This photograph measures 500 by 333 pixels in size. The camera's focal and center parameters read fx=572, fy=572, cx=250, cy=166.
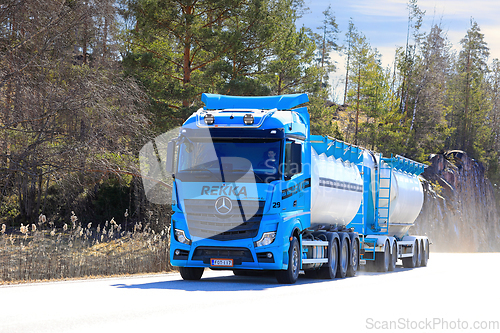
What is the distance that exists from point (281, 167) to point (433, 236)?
47432 millimetres

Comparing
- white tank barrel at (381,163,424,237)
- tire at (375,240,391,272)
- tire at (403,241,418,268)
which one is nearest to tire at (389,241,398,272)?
white tank barrel at (381,163,424,237)

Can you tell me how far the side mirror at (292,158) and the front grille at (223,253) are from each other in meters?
1.91

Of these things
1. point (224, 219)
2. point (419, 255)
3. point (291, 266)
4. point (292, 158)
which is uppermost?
point (292, 158)

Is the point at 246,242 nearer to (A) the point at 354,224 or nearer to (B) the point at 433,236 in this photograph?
(A) the point at 354,224

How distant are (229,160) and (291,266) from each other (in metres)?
2.87

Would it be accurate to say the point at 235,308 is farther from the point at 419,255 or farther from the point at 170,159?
the point at 419,255

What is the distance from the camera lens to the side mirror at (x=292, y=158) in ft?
42.0

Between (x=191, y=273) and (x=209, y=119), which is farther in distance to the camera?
(x=191, y=273)

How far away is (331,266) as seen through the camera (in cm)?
1603

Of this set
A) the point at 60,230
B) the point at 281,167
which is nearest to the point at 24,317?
the point at 281,167

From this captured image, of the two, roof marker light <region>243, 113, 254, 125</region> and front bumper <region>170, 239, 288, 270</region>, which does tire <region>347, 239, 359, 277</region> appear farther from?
roof marker light <region>243, 113, 254, 125</region>

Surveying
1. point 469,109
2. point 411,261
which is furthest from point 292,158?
point 469,109

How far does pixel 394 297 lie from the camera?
1112 centimetres

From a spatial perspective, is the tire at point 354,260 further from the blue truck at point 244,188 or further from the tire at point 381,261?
the blue truck at point 244,188
